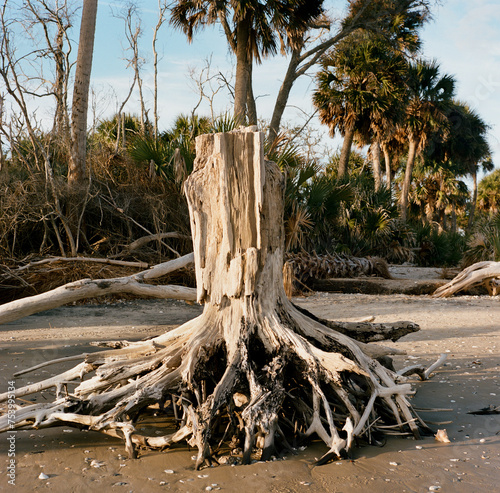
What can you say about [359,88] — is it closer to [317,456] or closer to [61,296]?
[61,296]

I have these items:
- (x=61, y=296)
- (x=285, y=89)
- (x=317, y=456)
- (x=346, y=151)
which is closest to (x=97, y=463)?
(x=317, y=456)

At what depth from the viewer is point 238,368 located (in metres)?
3.29

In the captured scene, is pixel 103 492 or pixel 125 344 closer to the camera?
pixel 103 492

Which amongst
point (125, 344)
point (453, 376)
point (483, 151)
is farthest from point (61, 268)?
point (483, 151)

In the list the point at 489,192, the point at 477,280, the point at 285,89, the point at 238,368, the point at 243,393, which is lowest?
the point at 243,393

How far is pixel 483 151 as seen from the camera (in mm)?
36281

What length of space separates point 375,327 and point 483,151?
3650cm

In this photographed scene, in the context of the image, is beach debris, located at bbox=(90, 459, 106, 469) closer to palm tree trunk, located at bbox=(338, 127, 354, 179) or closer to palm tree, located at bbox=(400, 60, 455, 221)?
palm tree trunk, located at bbox=(338, 127, 354, 179)

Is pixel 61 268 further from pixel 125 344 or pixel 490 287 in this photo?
pixel 490 287

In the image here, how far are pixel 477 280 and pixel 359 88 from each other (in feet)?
43.9

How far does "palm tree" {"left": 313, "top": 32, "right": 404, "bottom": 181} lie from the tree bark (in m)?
11.7

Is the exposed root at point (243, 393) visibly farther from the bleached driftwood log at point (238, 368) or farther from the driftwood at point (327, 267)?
the driftwood at point (327, 267)

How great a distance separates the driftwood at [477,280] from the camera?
10.2 m

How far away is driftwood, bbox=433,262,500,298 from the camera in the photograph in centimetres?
1024
